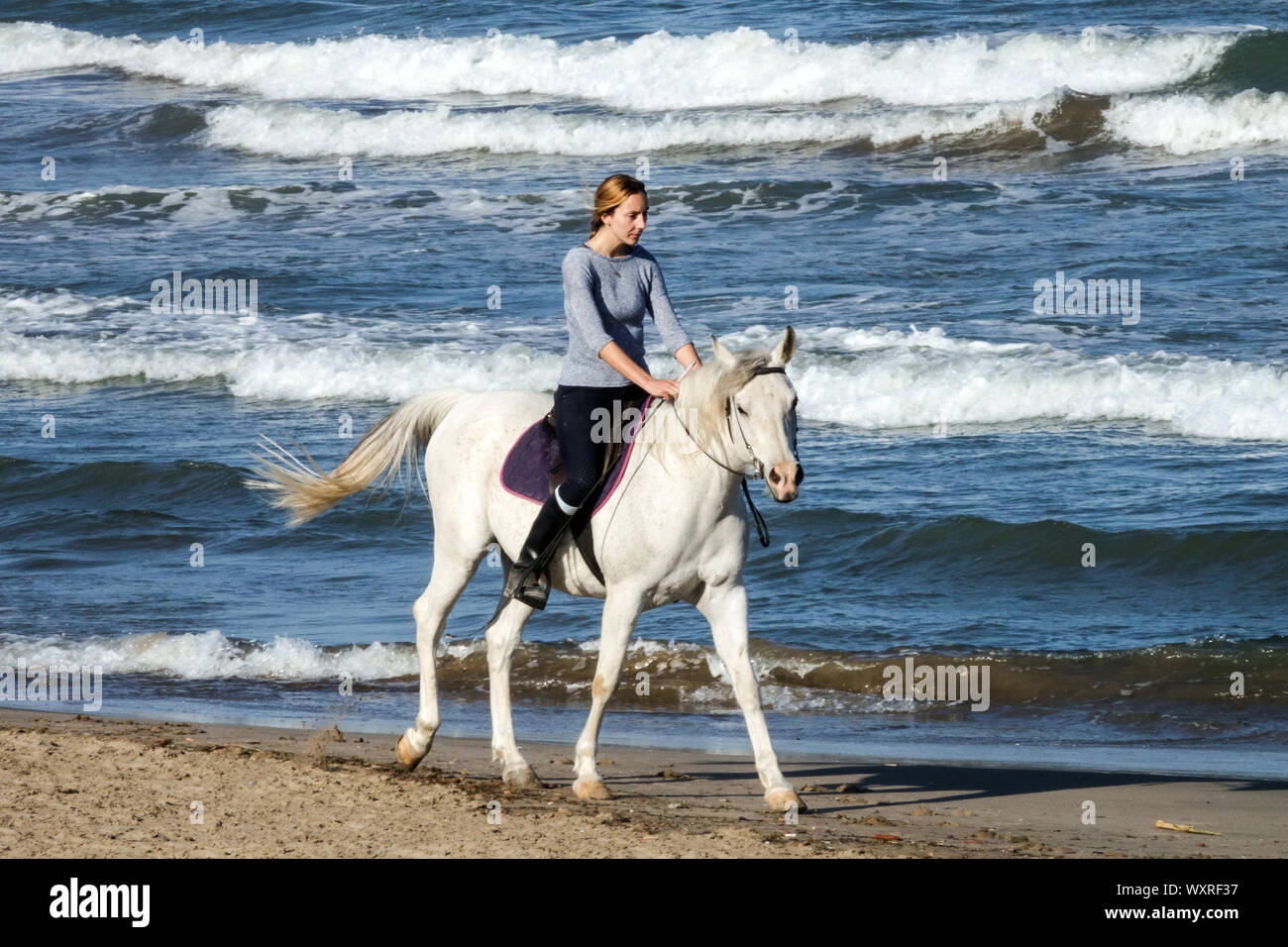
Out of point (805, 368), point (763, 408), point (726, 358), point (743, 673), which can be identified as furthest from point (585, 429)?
point (805, 368)

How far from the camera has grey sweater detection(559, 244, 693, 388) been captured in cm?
598

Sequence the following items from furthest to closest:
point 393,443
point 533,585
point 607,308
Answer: point 393,443, point 533,585, point 607,308

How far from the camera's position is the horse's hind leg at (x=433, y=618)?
21.8ft

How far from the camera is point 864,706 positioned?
27.0ft

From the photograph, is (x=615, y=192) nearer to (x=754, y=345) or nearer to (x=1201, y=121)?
(x=754, y=345)

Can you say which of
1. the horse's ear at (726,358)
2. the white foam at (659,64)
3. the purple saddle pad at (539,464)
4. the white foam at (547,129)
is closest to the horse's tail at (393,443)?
the purple saddle pad at (539,464)

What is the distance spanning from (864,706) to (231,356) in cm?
1086

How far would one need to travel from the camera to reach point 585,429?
20.1ft

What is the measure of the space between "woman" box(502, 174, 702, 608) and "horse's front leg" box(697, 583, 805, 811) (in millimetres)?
697

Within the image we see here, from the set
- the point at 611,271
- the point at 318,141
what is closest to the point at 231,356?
the point at 611,271

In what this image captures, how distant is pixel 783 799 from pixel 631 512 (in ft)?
4.16

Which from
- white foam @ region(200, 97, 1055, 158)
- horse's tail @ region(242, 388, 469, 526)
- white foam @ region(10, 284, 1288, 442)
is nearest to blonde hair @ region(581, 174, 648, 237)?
horse's tail @ region(242, 388, 469, 526)

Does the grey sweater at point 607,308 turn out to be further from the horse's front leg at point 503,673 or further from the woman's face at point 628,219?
the horse's front leg at point 503,673
